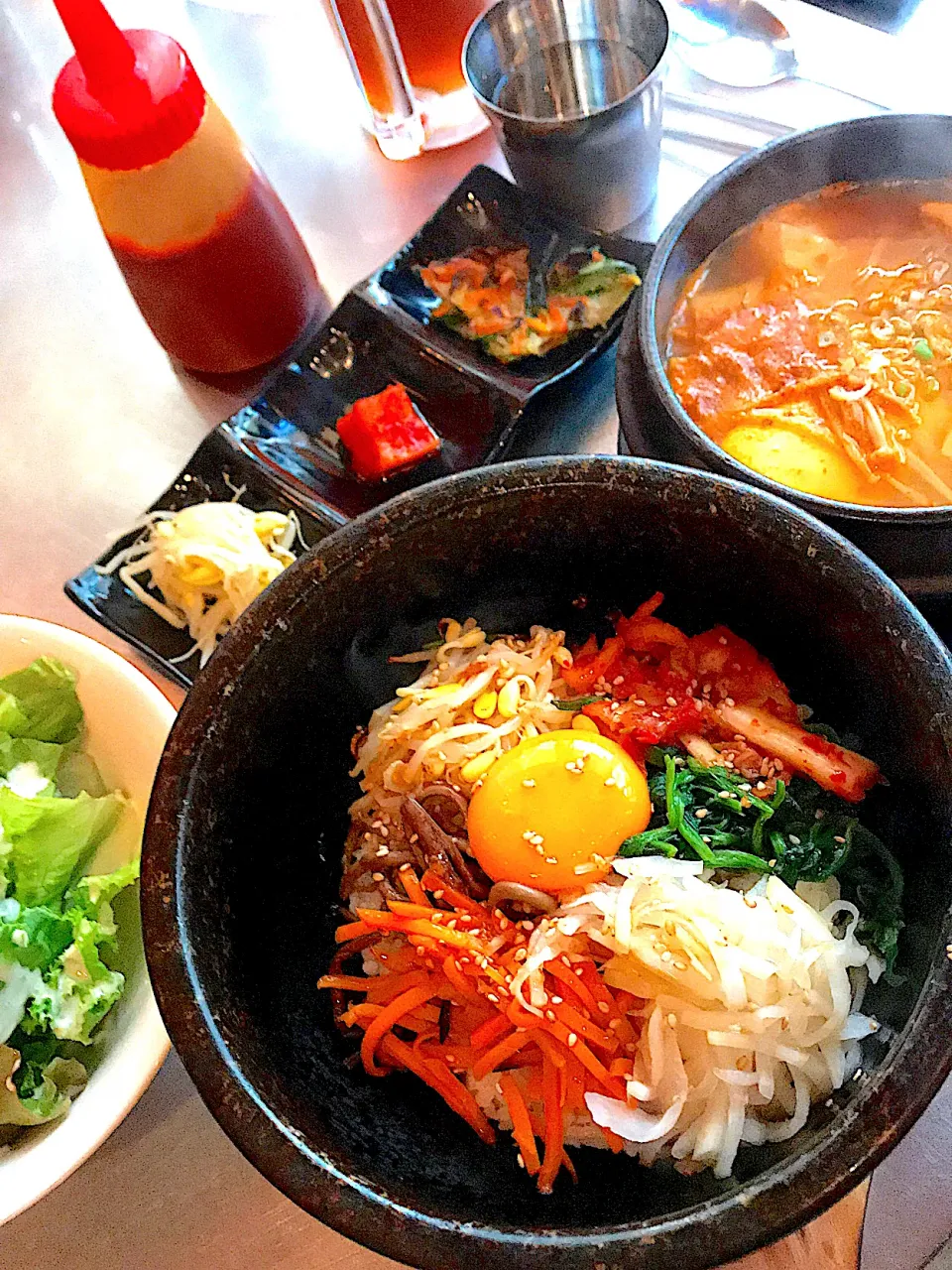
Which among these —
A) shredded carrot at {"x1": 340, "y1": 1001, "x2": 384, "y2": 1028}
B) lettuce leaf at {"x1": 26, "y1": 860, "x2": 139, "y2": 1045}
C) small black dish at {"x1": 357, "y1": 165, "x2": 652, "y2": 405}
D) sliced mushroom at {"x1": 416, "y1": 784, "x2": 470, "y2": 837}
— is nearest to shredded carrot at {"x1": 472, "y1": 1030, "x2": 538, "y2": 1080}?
shredded carrot at {"x1": 340, "y1": 1001, "x2": 384, "y2": 1028}

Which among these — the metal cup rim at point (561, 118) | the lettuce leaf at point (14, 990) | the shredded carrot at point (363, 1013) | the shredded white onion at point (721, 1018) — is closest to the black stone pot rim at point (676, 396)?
the metal cup rim at point (561, 118)

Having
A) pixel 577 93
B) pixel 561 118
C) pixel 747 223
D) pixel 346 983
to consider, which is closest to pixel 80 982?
pixel 346 983

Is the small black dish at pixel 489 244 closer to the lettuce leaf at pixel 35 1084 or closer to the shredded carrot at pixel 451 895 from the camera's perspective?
the shredded carrot at pixel 451 895

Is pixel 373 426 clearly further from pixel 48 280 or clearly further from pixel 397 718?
pixel 48 280

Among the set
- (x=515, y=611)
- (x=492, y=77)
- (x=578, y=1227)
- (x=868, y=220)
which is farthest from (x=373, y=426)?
(x=578, y=1227)

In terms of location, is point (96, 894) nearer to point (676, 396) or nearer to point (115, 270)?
point (676, 396)

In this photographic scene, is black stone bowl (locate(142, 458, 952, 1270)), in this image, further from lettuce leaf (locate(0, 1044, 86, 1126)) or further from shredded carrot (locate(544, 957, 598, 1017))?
lettuce leaf (locate(0, 1044, 86, 1126))

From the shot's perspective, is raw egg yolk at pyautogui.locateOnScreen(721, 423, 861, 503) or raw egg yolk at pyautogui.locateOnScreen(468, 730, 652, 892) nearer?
raw egg yolk at pyautogui.locateOnScreen(468, 730, 652, 892)
